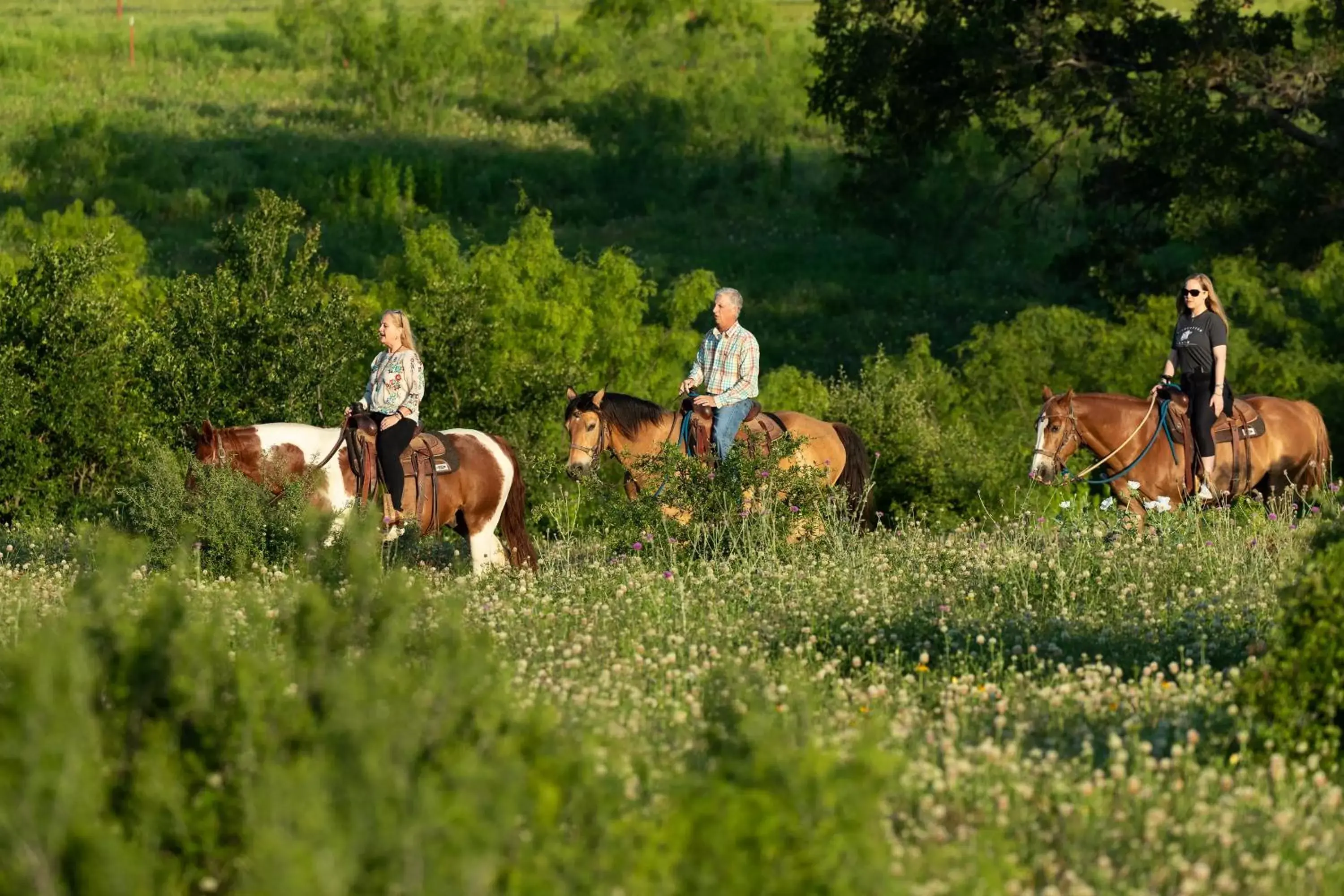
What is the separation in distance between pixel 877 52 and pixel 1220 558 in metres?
22.1

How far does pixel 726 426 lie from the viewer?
600 inches

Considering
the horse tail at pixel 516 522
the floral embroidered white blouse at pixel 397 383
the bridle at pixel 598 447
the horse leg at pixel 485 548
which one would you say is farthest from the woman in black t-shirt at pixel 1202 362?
the floral embroidered white blouse at pixel 397 383

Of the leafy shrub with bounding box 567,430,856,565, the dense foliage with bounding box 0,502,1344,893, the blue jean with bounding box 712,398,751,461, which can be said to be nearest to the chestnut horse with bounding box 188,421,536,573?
the leafy shrub with bounding box 567,430,856,565

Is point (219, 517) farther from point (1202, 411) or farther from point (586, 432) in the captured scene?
point (1202, 411)

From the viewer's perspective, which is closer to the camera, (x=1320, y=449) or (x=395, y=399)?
(x=395, y=399)

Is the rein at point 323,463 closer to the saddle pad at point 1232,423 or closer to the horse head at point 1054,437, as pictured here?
the horse head at point 1054,437

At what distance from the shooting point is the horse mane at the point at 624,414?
50.6 feet

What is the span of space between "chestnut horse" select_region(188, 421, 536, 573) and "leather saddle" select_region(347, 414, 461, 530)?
0.04 metres

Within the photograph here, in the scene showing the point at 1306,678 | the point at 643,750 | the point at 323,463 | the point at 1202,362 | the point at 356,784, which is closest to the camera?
the point at 356,784

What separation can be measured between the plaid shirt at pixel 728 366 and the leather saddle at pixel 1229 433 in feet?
13.4

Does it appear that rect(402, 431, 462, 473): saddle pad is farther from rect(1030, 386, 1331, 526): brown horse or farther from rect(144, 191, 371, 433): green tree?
rect(144, 191, 371, 433): green tree

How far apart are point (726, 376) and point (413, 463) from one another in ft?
8.62

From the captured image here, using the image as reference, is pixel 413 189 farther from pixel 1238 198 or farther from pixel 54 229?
pixel 1238 198

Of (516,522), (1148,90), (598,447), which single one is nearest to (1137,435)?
(598,447)
